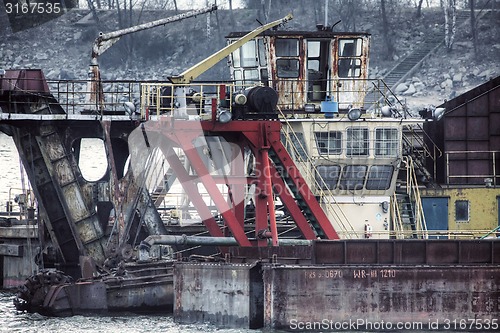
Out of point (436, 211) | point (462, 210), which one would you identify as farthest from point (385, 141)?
point (462, 210)

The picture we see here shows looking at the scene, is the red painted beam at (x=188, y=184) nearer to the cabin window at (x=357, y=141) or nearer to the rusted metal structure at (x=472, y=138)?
the cabin window at (x=357, y=141)

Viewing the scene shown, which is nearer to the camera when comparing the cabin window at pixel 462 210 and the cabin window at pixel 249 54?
the cabin window at pixel 249 54

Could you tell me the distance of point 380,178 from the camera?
5409cm

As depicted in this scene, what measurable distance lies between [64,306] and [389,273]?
35.3 feet

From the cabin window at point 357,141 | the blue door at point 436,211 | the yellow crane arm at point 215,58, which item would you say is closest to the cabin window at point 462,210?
the blue door at point 436,211

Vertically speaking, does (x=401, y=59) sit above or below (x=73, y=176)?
above

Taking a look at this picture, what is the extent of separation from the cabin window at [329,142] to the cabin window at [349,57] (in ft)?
9.31

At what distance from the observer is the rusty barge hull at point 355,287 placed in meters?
47.0

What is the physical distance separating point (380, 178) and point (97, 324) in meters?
11.4

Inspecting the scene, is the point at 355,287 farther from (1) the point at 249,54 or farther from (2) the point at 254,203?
(1) the point at 249,54

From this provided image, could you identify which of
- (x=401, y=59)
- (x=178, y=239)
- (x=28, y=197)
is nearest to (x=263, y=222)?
(x=178, y=239)

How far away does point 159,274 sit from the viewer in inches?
2016

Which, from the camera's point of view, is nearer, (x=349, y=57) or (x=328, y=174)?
(x=328, y=174)

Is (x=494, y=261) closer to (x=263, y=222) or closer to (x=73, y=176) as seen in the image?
(x=263, y=222)
